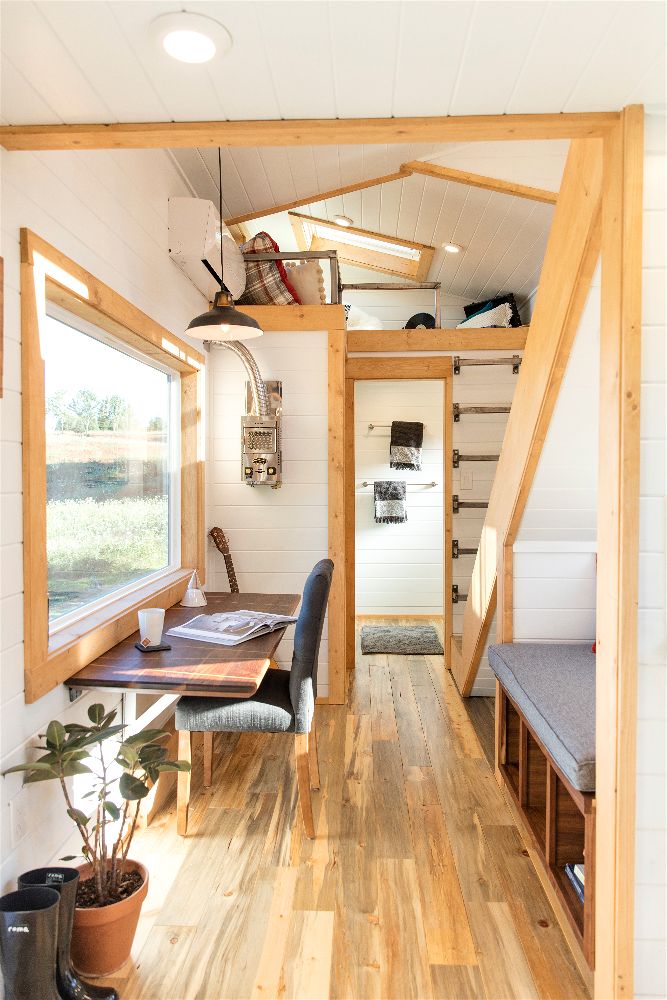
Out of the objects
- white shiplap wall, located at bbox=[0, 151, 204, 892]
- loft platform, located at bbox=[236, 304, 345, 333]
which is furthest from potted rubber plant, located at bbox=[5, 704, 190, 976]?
loft platform, located at bbox=[236, 304, 345, 333]

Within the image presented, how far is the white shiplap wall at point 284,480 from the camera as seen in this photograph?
410cm

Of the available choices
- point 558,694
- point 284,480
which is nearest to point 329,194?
point 284,480

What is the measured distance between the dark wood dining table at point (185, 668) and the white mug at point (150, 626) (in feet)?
0.17

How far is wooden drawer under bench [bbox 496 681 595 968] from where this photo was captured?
1787 mm

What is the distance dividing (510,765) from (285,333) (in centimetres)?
262

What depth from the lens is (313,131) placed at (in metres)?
1.57

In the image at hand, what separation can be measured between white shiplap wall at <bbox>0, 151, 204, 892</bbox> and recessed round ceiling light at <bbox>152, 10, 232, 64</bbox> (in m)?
0.65

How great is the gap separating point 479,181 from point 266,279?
130 cm

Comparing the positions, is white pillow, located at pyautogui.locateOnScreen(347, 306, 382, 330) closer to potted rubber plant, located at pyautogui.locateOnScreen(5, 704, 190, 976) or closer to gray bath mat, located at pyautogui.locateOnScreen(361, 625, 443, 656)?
gray bath mat, located at pyautogui.locateOnScreen(361, 625, 443, 656)

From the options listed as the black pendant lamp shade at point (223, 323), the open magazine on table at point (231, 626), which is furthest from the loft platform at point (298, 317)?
the open magazine on table at point (231, 626)

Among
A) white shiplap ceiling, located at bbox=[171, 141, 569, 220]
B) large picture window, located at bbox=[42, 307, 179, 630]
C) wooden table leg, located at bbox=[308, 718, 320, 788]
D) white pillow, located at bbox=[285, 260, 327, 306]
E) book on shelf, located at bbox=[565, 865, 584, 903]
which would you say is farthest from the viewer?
white pillow, located at bbox=[285, 260, 327, 306]

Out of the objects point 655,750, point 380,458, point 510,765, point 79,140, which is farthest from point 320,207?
point 655,750

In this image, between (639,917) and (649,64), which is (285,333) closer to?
(649,64)

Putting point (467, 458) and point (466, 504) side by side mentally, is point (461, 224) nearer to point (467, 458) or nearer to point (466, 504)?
point (467, 458)
